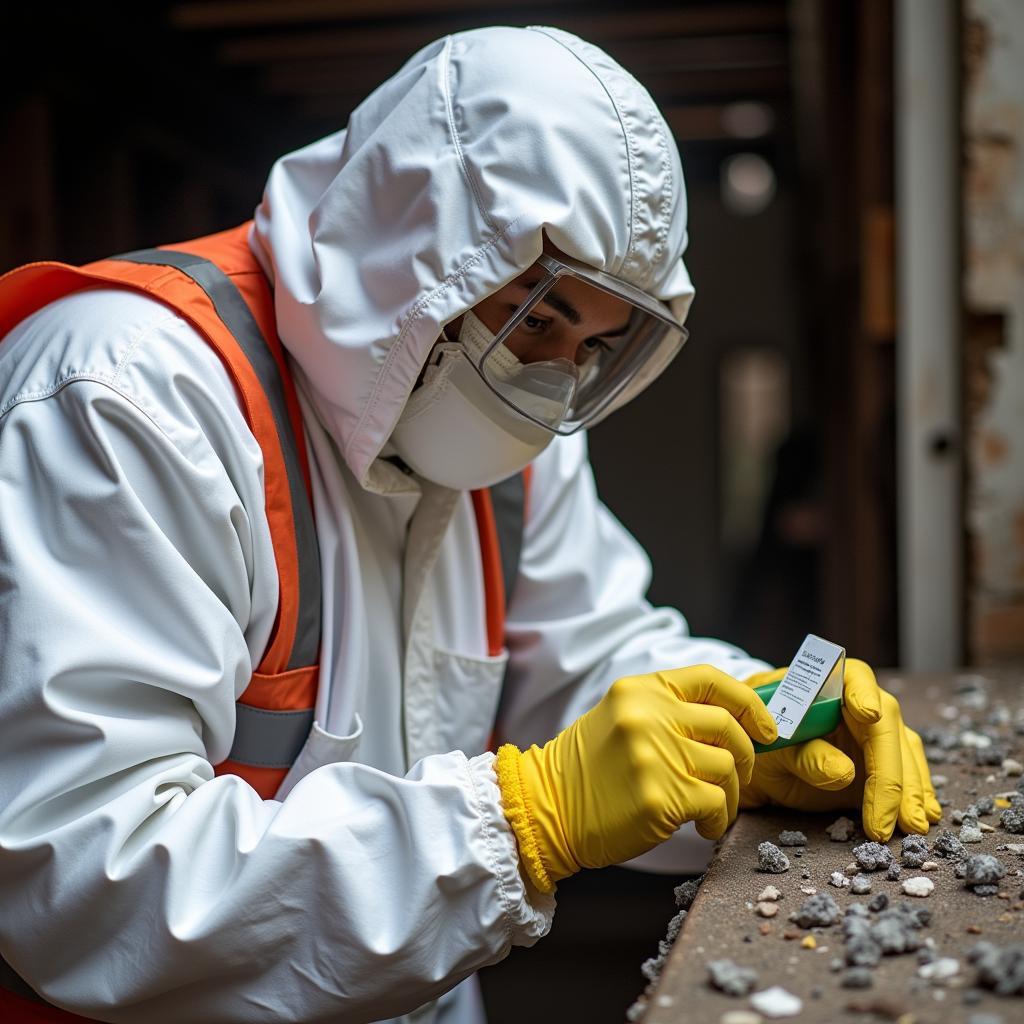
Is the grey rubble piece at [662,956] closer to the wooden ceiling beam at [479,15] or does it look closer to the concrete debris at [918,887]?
the concrete debris at [918,887]

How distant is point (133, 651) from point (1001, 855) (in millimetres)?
998

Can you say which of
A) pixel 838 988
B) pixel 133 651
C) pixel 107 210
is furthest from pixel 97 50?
pixel 838 988

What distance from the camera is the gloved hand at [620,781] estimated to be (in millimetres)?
1237

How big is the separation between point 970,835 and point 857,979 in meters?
0.45

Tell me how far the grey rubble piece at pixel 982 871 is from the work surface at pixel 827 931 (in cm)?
Result: 1

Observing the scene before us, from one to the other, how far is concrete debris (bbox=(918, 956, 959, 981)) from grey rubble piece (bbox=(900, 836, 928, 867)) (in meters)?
0.27

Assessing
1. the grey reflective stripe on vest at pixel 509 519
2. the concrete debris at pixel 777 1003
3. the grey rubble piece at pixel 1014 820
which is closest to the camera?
the concrete debris at pixel 777 1003

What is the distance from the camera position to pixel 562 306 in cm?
152

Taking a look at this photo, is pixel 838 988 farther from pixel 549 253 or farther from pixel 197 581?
pixel 549 253

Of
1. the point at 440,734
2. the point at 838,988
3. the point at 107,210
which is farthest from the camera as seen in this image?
the point at 107,210

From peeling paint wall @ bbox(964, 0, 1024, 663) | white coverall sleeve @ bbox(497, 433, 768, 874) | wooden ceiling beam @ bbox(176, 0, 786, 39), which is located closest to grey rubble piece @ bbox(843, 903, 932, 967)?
white coverall sleeve @ bbox(497, 433, 768, 874)

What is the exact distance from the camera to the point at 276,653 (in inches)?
56.3

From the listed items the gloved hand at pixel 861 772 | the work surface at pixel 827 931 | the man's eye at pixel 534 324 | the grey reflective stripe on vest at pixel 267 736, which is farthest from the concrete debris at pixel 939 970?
the man's eye at pixel 534 324

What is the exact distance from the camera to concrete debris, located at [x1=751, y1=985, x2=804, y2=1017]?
90 cm
